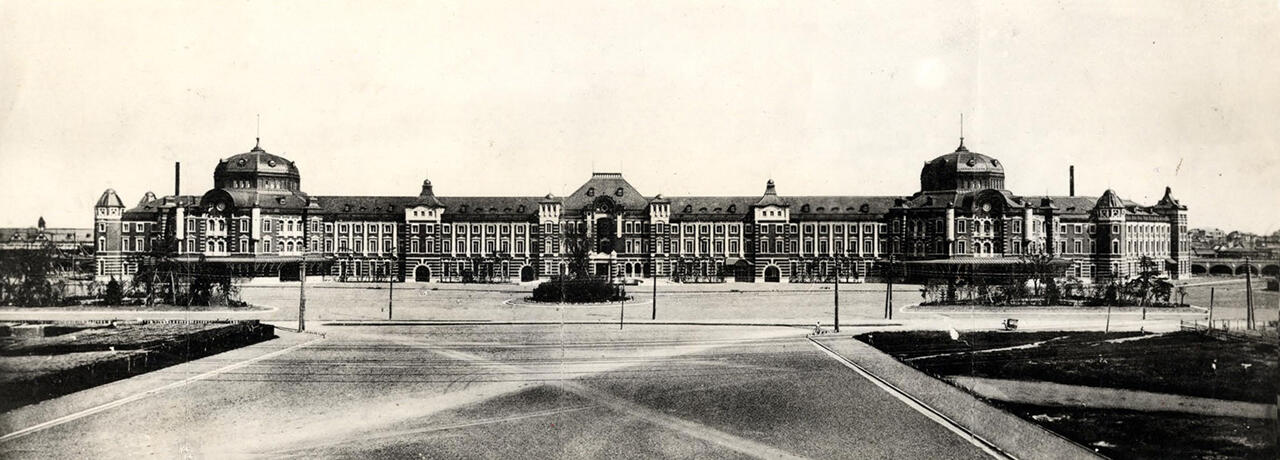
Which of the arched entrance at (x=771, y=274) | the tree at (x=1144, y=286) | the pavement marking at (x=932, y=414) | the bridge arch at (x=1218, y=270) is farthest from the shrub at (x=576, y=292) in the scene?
the bridge arch at (x=1218, y=270)

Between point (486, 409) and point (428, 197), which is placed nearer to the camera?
point (486, 409)

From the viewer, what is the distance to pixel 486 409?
1709 cm

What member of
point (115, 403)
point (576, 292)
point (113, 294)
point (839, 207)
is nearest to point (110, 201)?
point (113, 294)

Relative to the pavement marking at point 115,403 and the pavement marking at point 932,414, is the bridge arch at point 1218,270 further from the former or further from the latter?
the pavement marking at point 115,403

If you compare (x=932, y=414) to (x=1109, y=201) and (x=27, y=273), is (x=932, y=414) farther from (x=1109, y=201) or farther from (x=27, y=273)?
(x=1109, y=201)

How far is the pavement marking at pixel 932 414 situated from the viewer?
14422 millimetres

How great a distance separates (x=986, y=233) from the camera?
6506 centimetres

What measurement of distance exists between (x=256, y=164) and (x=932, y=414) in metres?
68.5

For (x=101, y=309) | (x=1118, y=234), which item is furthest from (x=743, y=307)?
(x=1118, y=234)

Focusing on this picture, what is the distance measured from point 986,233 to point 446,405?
5995 centimetres

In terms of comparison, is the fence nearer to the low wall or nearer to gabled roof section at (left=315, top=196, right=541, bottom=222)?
the low wall

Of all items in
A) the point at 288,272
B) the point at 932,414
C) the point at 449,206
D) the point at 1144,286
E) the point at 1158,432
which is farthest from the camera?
the point at 449,206

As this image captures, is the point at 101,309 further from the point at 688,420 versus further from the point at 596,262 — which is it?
the point at 596,262

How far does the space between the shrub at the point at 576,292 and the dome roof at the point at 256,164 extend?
39.0m
